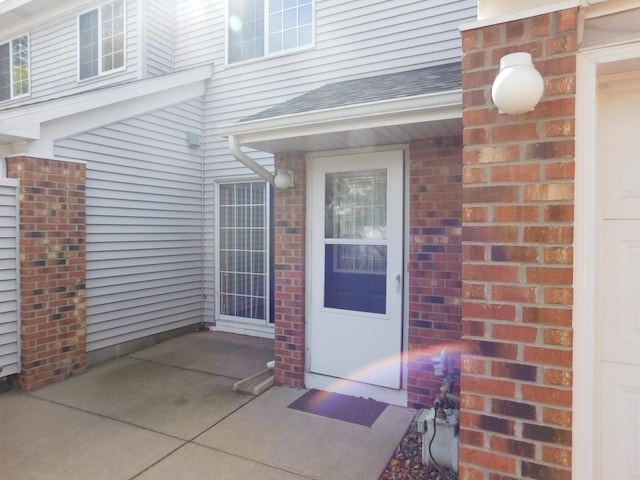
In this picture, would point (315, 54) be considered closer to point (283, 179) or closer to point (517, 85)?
point (283, 179)

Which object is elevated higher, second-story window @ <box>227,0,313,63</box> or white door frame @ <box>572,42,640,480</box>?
second-story window @ <box>227,0,313,63</box>


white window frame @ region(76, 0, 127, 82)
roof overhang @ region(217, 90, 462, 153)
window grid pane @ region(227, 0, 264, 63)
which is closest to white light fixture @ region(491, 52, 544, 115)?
roof overhang @ region(217, 90, 462, 153)

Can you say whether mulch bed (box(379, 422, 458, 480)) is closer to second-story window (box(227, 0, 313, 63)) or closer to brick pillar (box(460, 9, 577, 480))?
brick pillar (box(460, 9, 577, 480))

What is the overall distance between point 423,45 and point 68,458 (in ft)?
17.8

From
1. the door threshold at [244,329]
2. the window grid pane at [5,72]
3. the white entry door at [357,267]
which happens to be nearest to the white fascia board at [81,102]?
the white entry door at [357,267]

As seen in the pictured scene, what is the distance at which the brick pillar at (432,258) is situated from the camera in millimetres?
3406

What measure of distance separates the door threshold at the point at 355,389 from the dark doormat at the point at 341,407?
0.04m

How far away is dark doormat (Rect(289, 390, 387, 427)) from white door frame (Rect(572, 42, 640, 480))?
6.47ft

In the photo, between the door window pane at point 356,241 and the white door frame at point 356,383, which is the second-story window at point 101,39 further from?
the door window pane at point 356,241

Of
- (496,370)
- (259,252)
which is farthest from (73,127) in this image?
(496,370)

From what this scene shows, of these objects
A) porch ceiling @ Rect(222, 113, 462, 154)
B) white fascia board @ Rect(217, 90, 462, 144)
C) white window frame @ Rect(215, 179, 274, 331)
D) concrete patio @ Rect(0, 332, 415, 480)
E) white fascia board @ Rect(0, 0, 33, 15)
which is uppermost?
white fascia board @ Rect(0, 0, 33, 15)

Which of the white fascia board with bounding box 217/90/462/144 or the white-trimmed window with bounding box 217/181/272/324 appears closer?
the white fascia board with bounding box 217/90/462/144

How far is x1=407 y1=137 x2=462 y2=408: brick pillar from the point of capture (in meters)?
3.41

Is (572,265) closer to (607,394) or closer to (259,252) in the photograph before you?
(607,394)
